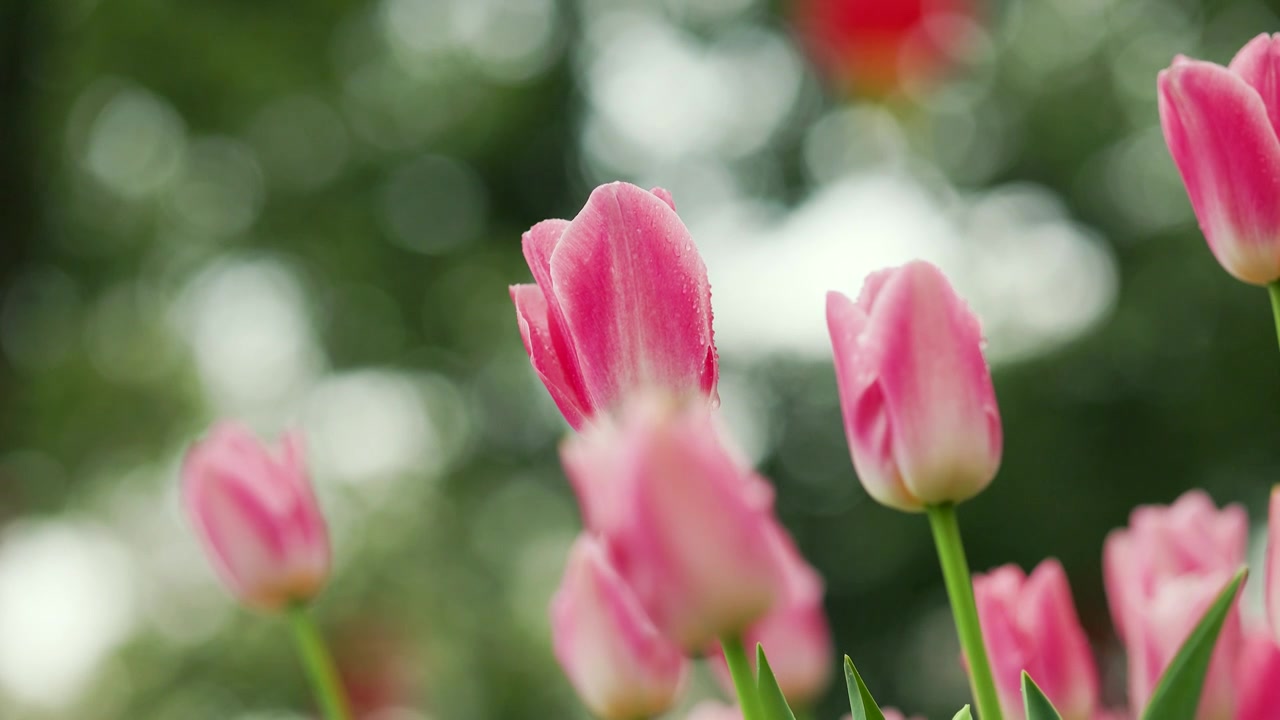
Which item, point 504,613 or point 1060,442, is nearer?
point 1060,442

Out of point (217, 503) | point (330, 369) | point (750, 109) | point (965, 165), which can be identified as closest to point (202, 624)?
point (330, 369)

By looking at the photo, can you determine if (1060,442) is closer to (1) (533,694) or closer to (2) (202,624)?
(1) (533,694)

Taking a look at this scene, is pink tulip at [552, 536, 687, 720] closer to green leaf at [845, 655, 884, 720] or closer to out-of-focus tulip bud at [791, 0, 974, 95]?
green leaf at [845, 655, 884, 720]

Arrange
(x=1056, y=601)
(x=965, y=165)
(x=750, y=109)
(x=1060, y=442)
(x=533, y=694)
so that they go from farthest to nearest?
(x=750, y=109), (x=965, y=165), (x=533, y=694), (x=1060, y=442), (x=1056, y=601)

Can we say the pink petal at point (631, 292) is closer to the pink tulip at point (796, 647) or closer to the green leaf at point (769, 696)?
the green leaf at point (769, 696)

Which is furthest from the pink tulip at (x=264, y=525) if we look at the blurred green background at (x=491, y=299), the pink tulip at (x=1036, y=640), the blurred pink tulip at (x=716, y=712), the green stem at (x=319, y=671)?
the blurred green background at (x=491, y=299)

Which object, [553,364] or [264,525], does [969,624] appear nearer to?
[553,364]
